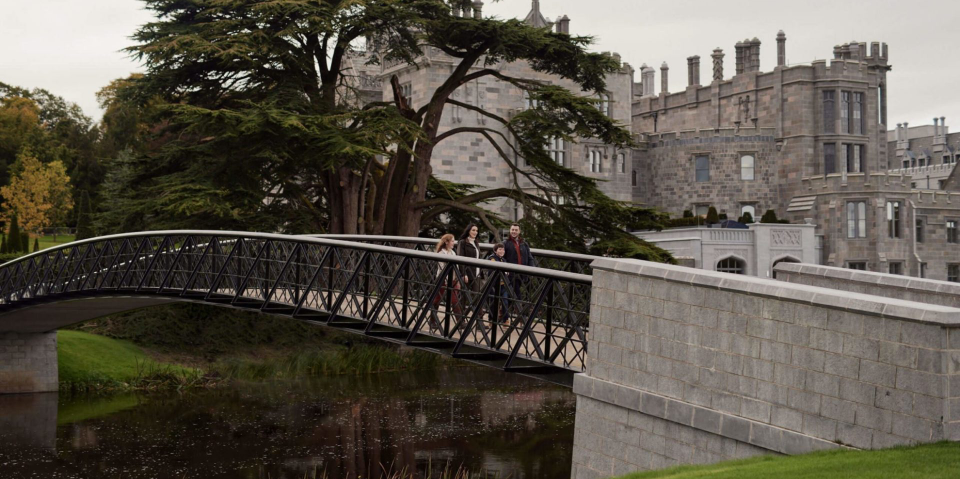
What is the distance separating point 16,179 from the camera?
64.9 metres

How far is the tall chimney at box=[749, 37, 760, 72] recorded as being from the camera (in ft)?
206

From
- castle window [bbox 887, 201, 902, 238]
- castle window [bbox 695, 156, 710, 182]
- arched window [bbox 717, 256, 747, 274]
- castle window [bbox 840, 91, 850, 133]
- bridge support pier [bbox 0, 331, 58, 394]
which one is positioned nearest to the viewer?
bridge support pier [bbox 0, 331, 58, 394]

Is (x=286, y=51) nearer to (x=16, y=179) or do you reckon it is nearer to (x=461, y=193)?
(x=461, y=193)

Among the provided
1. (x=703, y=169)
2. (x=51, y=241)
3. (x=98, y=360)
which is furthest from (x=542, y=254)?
(x=51, y=241)

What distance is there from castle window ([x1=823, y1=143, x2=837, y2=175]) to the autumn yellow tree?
45.1 m

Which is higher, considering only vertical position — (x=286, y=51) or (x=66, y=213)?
(x=286, y=51)

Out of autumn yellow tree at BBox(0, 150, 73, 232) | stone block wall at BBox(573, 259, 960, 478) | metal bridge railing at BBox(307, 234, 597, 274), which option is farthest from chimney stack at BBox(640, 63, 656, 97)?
stone block wall at BBox(573, 259, 960, 478)

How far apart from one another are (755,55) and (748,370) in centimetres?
5448

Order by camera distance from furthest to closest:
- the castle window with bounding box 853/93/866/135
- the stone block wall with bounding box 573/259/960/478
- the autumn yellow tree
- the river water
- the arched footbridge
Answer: the autumn yellow tree, the castle window with bounding box 853/93/866/135, the river water, the arched footbridge, the stone block wall with bounding box 573/259/960/478

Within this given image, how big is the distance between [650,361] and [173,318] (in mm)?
23595

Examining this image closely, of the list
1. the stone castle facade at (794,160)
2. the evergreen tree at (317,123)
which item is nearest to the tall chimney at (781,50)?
the stone castle facade at (794,160)

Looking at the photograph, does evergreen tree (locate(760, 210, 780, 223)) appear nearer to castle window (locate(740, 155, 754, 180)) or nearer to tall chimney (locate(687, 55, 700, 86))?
castle window (locate(740, 155, 754, 180))

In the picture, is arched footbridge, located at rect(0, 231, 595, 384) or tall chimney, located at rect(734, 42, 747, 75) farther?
tall chimney, located at rect(734, 42, 747, 75)

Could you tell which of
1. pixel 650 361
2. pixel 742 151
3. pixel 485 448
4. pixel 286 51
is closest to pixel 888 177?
pixel 742 151
